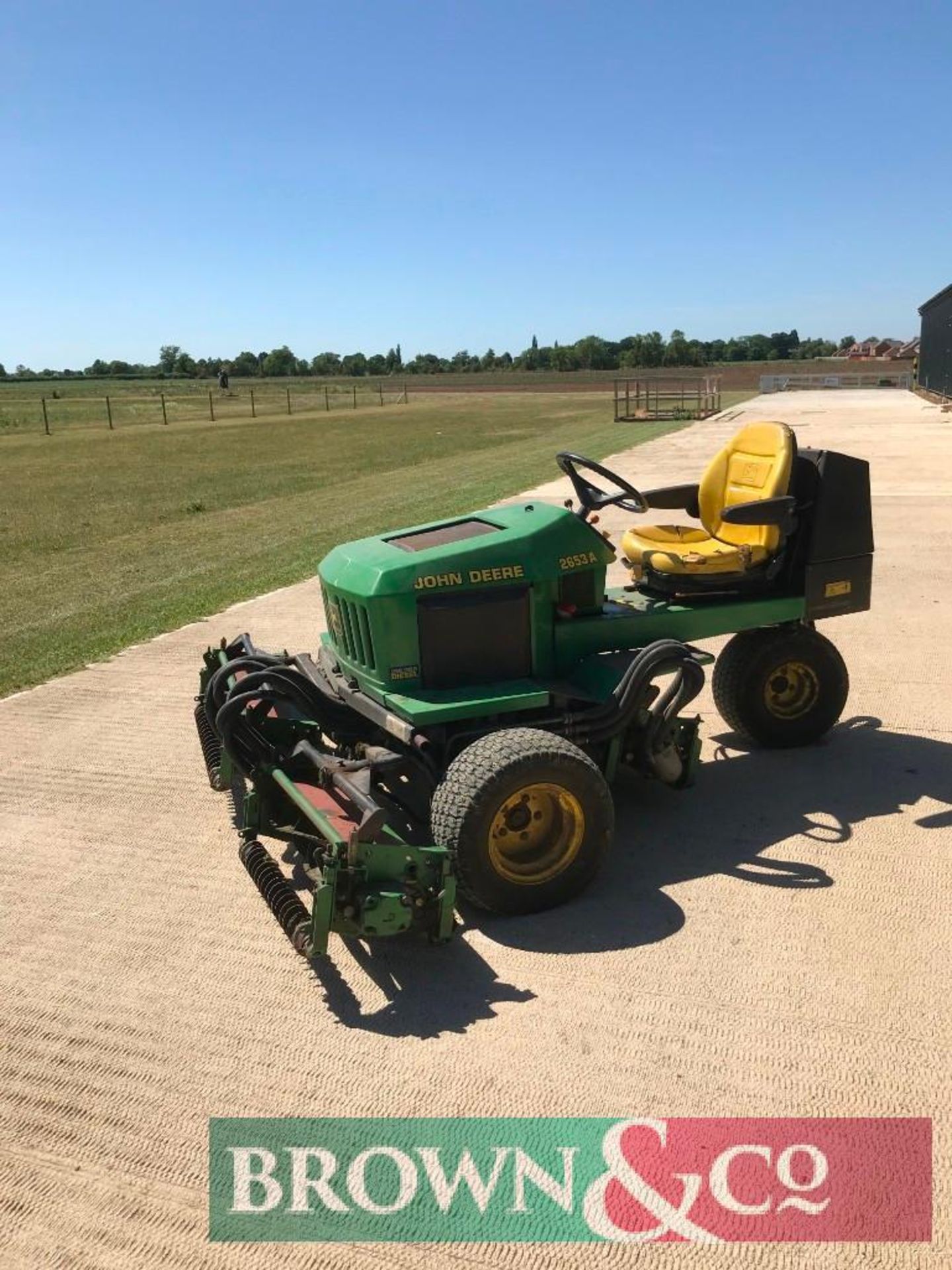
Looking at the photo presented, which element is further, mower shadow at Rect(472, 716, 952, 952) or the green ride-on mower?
mower shadow at Rect(472, 716, 952, 952)

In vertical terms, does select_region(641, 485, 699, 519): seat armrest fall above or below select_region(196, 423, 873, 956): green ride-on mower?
above

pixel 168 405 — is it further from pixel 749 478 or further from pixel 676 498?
pixel 749 478

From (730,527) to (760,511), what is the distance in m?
0.66

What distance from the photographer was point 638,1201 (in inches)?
→ 105

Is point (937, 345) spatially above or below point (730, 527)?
above

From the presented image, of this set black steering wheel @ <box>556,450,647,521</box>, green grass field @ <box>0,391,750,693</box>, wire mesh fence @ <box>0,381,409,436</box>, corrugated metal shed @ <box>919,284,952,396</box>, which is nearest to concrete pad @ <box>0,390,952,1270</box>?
black steering wheel @ <box>556,450,647,521</box>

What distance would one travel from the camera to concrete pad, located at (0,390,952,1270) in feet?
8.96

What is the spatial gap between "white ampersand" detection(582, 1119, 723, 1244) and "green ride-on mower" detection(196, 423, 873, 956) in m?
1.02

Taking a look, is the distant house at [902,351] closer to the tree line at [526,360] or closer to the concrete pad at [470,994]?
the tree line at [526,360]

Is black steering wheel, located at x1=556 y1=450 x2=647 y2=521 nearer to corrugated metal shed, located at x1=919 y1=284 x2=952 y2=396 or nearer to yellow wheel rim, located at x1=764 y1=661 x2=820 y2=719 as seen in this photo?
yellow wheel rim, located at x1=764 y1=661 x2=820 y2=719

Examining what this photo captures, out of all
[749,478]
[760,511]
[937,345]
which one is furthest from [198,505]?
[937,345]

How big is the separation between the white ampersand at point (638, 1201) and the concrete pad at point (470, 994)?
0.06m

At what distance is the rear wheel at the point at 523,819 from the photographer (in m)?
3.74

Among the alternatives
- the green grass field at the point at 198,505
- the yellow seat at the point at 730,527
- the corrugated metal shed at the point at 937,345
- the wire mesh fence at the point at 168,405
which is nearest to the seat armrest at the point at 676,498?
the yellow seat at the point at 730,527
